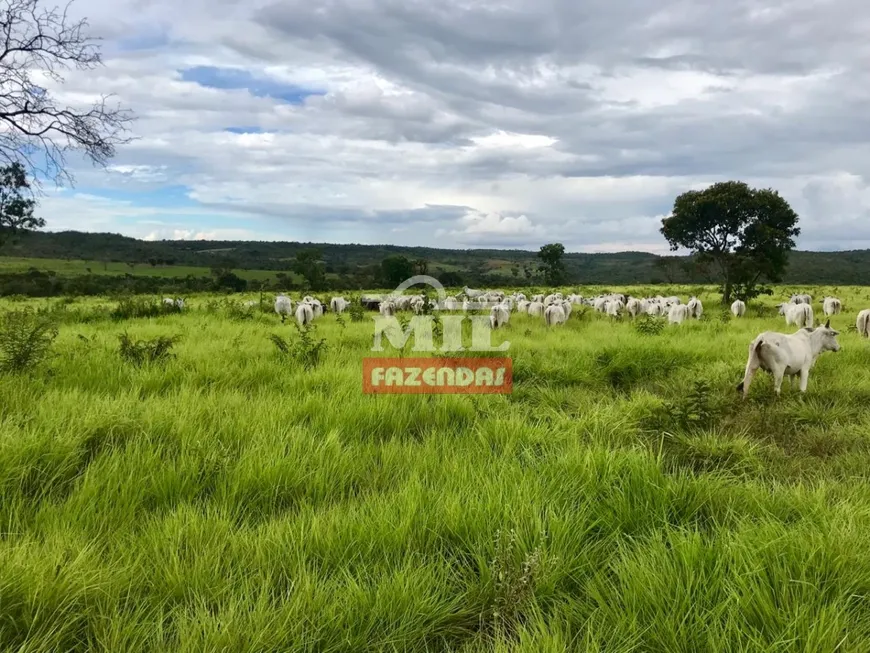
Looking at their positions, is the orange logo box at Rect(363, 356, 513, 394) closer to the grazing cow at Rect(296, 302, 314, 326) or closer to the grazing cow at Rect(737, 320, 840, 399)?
the grazing cow at Rect(737, 320, 840, 399)

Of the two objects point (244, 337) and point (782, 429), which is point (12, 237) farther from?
point (782, 429)

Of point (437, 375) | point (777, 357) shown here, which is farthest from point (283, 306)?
point (777, 357)

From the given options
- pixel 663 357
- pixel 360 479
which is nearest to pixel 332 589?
pixel 360 479

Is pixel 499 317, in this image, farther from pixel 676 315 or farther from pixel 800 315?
pixel 800 315

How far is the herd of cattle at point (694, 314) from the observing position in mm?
5555

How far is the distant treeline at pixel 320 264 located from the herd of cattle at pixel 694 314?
35.1 feet

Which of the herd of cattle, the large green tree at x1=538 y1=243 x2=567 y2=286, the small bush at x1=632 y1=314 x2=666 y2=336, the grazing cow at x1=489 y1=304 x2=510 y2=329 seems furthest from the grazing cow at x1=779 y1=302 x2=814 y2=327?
the large green tree at x1=538 y1=243 x2=567 y2=286

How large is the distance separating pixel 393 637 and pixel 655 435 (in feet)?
10.6

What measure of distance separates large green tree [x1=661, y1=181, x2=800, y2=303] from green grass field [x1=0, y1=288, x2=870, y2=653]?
2153 cm

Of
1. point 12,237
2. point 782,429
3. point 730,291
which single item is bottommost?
point 782,429

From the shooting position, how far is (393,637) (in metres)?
1.74

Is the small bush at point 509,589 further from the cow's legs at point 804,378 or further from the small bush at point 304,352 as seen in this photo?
the cow's legs at point 804,378

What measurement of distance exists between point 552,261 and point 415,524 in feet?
204

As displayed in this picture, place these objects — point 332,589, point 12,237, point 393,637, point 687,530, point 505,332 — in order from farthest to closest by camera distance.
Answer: point 12,237, point 505,332, point 687,530, point 332,589, point 393,637
